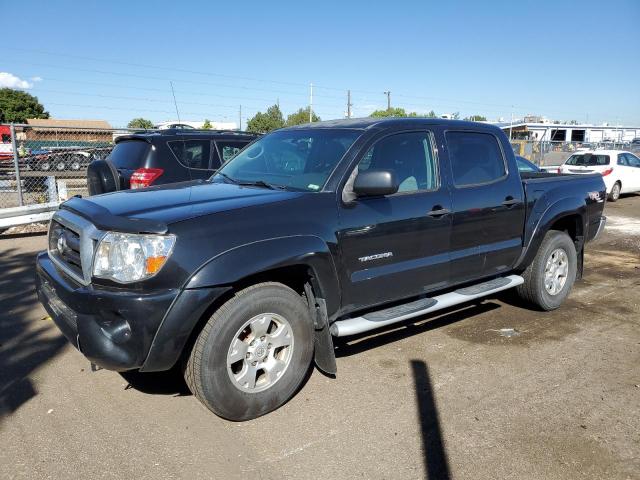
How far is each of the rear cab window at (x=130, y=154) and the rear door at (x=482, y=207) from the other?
4448mm

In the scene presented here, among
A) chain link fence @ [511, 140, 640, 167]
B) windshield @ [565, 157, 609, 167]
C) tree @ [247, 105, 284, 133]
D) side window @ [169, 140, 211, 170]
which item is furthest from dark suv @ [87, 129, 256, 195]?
tree @ [247, 105, 284, 133]

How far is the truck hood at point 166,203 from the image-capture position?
3082 mm

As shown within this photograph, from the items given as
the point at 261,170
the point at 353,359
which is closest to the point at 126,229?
the point at 261,170

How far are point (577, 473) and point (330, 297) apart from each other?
1739mm

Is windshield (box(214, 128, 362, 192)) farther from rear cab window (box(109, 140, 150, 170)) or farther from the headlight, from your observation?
rear cab window (box(109, 140, 150, 170))

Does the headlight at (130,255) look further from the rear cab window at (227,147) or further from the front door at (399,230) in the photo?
the rear cab window at (227,147)

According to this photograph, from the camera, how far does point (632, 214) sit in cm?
1370

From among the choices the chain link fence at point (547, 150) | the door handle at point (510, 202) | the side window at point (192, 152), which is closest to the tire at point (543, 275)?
the door handle at point (510, 202)

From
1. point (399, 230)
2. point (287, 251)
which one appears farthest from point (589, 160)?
point (287, 251)

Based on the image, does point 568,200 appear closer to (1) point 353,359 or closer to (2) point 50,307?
(1) point 353,359

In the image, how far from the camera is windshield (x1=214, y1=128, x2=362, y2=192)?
3.89 m

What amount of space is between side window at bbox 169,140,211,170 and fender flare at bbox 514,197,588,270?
4.61 meters

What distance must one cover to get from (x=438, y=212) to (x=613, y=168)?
14.9 m

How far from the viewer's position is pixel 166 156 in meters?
7.23
